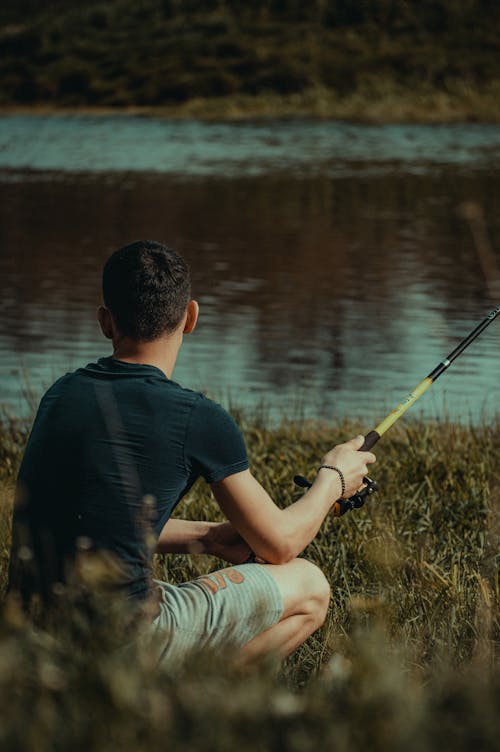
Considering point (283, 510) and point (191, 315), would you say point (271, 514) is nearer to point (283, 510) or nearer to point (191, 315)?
point (283, 510)

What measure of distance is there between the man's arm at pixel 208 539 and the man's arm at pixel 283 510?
0.79 feet

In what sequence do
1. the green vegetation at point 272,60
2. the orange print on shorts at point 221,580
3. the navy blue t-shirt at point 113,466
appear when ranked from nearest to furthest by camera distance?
1. the navy blue t-shirt at point 113,466
2. the orange print on shorts at point 221,580
3. the green vegetation at point 272,60

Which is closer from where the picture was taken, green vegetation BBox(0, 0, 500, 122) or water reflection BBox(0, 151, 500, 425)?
water reflection BBox(0, 151, 500, 425)

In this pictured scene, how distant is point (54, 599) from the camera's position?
2.60 metres

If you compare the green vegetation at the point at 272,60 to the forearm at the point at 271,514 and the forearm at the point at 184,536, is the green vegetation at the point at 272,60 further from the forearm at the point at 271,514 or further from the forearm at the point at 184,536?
the forearm at the point at 271,514

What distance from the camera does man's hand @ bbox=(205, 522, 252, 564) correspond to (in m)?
3.23

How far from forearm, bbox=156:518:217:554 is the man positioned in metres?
0.28

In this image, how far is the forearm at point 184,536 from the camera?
325 centimetres

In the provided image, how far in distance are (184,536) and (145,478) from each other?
0.63 meters

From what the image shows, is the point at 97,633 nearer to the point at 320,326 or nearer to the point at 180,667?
the point at 180,667

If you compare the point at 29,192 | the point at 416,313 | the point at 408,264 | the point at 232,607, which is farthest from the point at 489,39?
the point at 232,607

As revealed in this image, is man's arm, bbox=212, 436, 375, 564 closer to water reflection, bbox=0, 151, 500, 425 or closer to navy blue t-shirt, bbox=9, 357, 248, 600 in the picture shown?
navy blue t-shirt, bbox=9, 357, 248, 600

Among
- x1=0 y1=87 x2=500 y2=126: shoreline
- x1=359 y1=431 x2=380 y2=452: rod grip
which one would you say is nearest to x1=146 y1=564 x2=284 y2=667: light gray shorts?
x1=359 y1=431 x2=380 y2=452: rod grip

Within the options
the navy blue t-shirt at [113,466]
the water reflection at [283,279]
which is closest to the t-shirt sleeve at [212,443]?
the navy blue t-shirt at [113,466]
